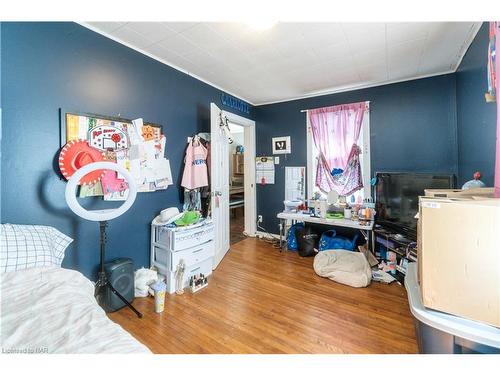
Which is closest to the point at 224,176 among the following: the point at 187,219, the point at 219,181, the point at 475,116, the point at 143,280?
the point at 219,181

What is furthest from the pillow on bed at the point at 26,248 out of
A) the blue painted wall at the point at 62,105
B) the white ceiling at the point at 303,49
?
the white ceiling at the point at 303,49

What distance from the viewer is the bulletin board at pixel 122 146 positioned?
1.76 m

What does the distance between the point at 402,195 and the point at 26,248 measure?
3332 mm

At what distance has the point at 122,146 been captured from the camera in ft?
6.66

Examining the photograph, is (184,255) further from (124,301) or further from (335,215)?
(335,215)

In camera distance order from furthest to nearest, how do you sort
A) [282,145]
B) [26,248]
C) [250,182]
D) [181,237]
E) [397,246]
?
1. [250,182]
2. [282,145]
3. [397,246]
4. [181,237]
5. [26,248]

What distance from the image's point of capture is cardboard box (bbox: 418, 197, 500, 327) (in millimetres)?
837

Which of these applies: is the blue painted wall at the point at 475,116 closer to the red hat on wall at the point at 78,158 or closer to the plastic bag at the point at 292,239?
the plastic bag at the point at 292,239

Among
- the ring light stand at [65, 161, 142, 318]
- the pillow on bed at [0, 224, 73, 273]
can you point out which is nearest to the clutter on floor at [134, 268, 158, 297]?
the ring light stand at [65, 161, 142, 318]

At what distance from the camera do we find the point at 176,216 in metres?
2.28

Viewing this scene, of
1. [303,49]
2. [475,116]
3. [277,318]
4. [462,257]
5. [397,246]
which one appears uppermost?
[303,49]

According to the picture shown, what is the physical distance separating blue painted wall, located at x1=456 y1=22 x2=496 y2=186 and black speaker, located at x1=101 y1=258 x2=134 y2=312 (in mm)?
3037

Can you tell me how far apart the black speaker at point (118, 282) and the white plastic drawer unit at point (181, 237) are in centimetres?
37
